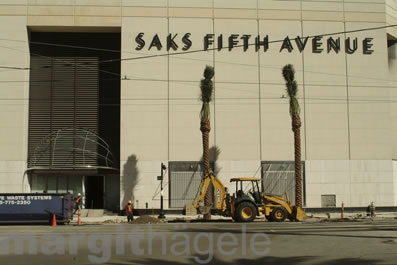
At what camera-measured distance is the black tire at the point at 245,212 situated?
2673cm


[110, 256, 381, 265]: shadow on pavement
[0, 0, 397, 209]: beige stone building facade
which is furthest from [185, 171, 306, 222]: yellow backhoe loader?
[110, 256, 381, 265]: shadow on pavement

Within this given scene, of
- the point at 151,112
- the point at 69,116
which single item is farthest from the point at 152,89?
the point at 69,116

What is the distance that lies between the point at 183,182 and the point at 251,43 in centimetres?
1205

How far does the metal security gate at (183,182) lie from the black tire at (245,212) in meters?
10.2

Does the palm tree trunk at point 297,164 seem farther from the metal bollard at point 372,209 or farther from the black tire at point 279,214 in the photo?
the black tire at point 279,214

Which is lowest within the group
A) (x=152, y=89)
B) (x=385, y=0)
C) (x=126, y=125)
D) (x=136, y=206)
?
(x=136, y=206)

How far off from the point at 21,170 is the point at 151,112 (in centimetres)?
1058

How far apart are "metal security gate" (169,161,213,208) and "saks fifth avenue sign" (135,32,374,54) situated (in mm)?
9057

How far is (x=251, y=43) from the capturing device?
38188 millimetres

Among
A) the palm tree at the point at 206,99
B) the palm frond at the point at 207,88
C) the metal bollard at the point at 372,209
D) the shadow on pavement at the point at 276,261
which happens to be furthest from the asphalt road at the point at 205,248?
the metal bollard at the point at 372,209

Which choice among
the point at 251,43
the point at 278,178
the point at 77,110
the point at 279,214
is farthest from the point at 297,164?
the point at 77,110

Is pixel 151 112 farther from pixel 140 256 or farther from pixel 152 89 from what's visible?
pixel 140 256

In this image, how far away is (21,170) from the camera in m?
36.3

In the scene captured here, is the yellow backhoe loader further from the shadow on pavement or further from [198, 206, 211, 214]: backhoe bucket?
the shadow on pavement
